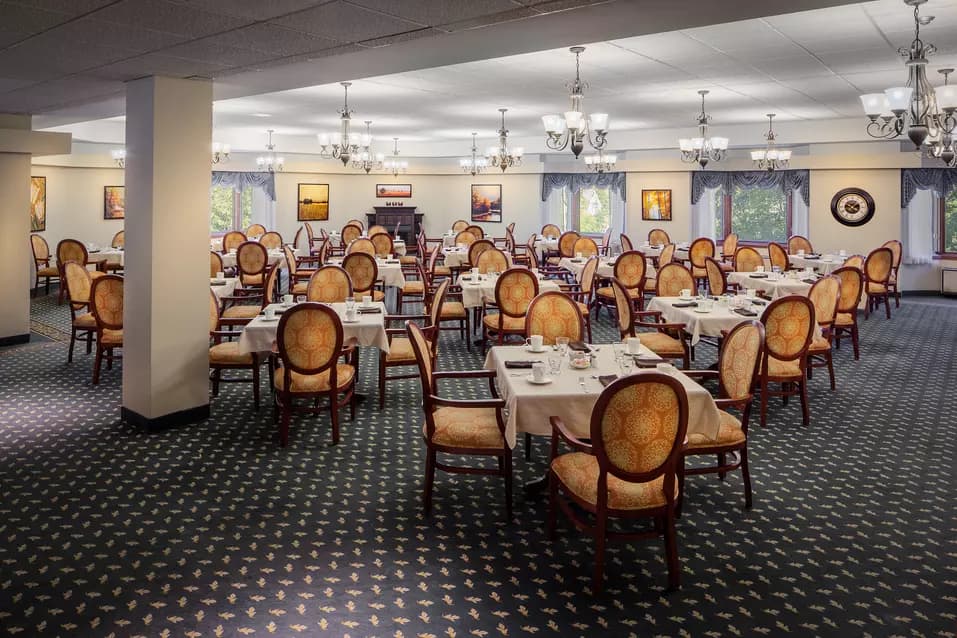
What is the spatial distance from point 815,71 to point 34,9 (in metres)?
7.67

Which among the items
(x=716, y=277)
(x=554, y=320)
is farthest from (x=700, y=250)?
(x=554, y=320)

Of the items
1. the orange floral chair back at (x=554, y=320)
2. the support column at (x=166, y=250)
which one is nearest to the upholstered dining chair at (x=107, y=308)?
the support column at (x=166, y=250)

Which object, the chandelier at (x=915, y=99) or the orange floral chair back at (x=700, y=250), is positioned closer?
the chandelier at (x=915, y=99)

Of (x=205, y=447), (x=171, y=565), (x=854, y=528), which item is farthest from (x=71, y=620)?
(x=854, y=528)

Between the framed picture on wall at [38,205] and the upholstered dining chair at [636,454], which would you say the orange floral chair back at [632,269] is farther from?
the framed picture on wall at [38,205]

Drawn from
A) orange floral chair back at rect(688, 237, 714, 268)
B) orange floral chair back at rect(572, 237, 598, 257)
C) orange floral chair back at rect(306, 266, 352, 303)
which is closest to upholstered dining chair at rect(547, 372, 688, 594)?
orange floral chair back at rect(306, 266, 352, 303)

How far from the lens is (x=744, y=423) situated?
410 cm

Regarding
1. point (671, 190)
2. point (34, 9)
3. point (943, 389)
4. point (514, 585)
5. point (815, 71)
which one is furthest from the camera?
point (671, 190)

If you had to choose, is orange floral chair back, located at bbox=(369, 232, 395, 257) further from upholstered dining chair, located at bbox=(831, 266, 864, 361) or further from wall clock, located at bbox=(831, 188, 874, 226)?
wall clock, located at bbox=(831, 188, 874, 226)

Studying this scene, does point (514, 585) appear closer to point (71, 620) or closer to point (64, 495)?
point (71, 620)

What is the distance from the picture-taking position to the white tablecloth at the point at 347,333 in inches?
221

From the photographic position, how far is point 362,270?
8969mm

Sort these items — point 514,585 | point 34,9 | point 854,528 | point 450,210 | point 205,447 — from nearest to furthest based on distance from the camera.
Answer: point 514,585 → point 34,9 → point 854,528 → point 205,447 → point 450,210

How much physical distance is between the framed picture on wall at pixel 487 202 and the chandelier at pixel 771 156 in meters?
6.49
